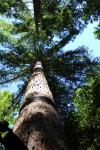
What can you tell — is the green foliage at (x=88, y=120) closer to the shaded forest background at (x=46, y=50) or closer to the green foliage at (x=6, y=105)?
the shaded forest background at (x=46, y=50)

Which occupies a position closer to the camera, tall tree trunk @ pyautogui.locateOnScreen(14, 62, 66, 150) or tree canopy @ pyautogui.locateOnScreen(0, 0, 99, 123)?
tall tree trunk @ pyautogui.locateOnScreen(14, 62, 66, 150)

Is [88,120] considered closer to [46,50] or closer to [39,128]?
[39,128]

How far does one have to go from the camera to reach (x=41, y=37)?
10086 mm

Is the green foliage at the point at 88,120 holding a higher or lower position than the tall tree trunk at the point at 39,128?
lower

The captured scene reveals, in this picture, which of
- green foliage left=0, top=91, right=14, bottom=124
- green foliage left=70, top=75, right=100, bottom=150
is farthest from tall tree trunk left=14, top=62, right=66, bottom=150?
green foliage left=0, top=91, right=14, bottom=124

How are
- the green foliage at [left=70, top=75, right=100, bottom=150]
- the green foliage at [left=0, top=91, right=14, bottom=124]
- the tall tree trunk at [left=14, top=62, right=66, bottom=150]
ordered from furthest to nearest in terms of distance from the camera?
1. the green foliage at [left=0, top=91, right=14, bottom=124]
2. the green foliage at [left=70, top=75, right=100, bottom=150]
3. the tall tree trunk at [left=14, top=62, right=66, bottom=150]

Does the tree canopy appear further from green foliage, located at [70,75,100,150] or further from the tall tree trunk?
the tall tree trunk

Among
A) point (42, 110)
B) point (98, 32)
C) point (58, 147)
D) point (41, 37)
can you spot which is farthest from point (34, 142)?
point (41, 37)

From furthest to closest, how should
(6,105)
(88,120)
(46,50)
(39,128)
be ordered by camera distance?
1. (46,50)
2. (6,105)
3. (88,120)
4. (39,128)

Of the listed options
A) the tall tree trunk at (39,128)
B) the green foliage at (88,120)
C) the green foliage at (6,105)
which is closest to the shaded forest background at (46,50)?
the green foliage at (6,105)

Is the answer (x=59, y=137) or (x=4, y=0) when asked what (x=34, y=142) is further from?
(x=4, y=0)

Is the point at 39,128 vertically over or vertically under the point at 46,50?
over

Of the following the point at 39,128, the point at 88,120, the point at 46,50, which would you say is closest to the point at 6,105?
the point at 46,50

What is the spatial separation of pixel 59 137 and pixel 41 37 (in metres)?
7.19
